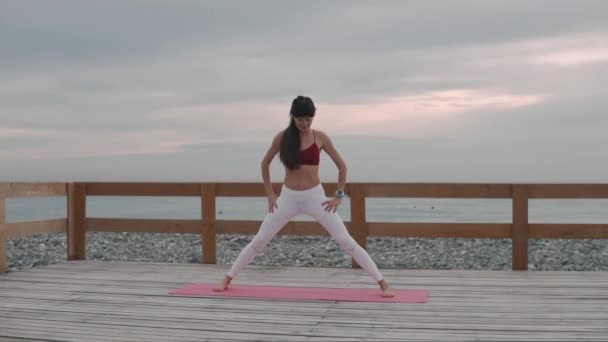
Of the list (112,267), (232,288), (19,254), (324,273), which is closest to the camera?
(232,288)

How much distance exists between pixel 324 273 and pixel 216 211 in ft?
5.35

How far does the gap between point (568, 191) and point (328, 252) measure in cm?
608

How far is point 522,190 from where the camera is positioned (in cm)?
812

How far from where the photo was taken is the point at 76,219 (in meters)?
9.48

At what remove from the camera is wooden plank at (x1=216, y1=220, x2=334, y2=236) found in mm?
8352

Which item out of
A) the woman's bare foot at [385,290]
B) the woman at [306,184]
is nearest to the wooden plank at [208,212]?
the woman at [306,184]

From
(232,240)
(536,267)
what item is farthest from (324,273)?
(232,240)

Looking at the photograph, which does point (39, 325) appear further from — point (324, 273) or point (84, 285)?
point (324, 273)

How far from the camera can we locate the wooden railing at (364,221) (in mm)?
8070

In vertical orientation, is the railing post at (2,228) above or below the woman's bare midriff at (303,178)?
below

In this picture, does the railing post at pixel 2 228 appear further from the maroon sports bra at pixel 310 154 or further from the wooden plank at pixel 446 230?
the wooden plank at pixel 446 230

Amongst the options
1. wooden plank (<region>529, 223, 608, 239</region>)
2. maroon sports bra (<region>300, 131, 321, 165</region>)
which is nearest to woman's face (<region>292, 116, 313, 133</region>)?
maroon sports bra (<region>300, 131, 321, 165</region>)

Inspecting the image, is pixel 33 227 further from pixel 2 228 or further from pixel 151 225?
pixel 151 225

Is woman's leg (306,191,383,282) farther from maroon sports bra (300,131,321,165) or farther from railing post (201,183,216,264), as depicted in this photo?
railing post (201,183,216,264)
